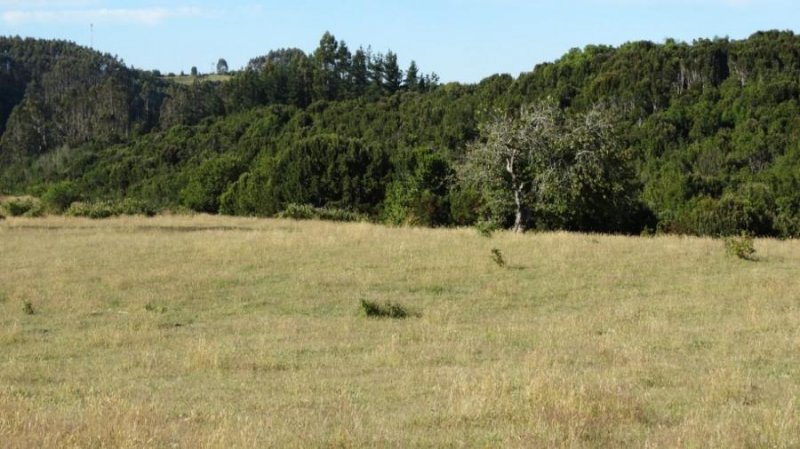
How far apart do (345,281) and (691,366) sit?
10.9 metres

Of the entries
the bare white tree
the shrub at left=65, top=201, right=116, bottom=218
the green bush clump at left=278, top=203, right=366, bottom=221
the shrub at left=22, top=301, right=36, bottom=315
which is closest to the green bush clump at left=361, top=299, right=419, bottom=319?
the shrub at left=22, top=301, right=36, bottom=315

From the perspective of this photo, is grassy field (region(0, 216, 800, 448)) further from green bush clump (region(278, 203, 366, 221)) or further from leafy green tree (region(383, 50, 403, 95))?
leafy green tree (region(383, 50, 403, 95))

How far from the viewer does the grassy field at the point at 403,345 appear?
7590mm

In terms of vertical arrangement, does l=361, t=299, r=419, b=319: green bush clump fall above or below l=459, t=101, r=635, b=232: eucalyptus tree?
below

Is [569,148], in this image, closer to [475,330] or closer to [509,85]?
[475,330]

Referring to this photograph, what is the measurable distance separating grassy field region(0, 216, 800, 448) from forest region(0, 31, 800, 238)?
920 cm

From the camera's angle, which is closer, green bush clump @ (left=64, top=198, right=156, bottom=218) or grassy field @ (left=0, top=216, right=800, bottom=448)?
grassy field @ (left=0, top=216, right=800, bottom=448)

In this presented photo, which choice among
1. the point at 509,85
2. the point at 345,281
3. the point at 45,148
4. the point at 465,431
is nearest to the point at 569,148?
the point at 345,281

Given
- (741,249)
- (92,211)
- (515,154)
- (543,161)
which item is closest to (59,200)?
(92,211)

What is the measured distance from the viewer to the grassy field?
Result: 759 centimetres

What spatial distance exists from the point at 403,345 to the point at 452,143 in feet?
306

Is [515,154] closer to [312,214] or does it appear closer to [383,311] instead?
[312,214]

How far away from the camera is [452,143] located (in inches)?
4146

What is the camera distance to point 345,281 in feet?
67.5
